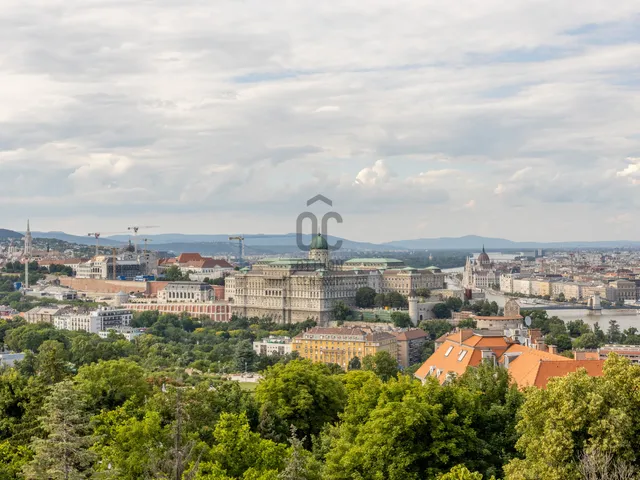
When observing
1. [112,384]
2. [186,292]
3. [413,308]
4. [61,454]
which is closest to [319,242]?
[186,292]

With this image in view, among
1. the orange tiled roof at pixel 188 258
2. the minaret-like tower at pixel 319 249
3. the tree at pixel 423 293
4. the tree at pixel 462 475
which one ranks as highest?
the minaret-like tower at pixel 319 249

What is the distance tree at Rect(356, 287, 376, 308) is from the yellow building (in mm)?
29612

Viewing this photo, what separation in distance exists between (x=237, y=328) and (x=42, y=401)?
6282cm

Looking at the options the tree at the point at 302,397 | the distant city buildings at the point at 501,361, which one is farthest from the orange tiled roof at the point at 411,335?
the tree at the point at 302,397

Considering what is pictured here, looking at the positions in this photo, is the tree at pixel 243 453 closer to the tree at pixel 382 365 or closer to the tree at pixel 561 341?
the tree at pixel 382 365

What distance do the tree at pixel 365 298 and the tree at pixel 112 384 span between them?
7400 centimetres

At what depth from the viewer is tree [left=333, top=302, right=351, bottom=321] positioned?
98.4m

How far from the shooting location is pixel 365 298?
10675cm

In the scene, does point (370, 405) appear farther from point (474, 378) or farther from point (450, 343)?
point (450, 343)

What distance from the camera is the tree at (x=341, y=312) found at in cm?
9844

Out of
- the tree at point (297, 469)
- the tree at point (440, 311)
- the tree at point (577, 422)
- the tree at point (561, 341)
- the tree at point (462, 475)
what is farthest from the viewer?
the tree at point (440, 311)

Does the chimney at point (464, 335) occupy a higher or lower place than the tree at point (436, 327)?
higher

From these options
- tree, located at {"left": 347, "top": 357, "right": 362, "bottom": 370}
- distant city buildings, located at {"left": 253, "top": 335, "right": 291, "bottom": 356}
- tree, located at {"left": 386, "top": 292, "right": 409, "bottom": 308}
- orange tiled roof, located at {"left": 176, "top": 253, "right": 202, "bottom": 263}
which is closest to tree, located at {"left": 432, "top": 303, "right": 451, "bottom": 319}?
tree, located at {"left": 386, "top": 292, "right": 409, "bottom": 308}

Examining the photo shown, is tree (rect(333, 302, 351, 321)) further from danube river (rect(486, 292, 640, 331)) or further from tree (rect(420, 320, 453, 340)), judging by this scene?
danube river (rect(486, 292, 640, 331))
